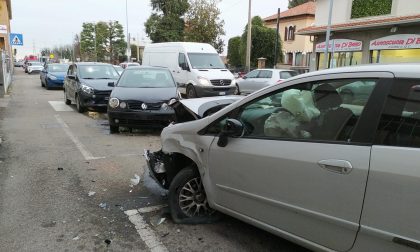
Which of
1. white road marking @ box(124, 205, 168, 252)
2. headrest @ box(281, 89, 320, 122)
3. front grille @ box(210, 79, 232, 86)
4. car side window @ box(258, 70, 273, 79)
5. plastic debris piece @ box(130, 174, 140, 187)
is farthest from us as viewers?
car side window @ box(258, 70, 273, 79)

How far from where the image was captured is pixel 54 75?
22781mm

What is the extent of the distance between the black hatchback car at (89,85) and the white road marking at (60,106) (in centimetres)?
30

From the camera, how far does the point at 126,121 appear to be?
878 cm

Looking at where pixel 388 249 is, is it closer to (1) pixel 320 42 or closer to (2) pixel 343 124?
(2) pixel 343 124

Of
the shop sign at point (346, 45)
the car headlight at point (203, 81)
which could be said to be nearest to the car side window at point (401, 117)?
the car headlight at point (203, 81)

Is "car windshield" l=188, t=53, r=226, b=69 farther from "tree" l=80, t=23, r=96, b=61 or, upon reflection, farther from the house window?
"tree" l=80, t=23, r=96, b=61

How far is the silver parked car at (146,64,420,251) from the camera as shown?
249cm

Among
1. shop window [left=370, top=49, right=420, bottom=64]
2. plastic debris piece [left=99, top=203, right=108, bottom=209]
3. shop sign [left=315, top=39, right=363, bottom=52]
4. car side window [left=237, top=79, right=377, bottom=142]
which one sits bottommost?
plastic debris piece [left=99, top=203, right=108, bottom=209]

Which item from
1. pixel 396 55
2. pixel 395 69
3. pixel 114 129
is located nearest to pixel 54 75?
pixel 114 129

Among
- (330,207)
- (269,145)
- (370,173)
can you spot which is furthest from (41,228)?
(370,173)

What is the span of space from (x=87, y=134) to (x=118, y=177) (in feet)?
12.1

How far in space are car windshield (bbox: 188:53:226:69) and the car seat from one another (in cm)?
1358

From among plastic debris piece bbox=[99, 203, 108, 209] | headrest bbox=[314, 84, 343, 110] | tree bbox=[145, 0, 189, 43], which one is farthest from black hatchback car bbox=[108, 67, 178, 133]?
tree bbox=[145, 0, 189, 43]

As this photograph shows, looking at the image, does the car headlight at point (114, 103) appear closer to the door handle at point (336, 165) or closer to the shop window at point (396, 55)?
the door handle at point (336, 165)
